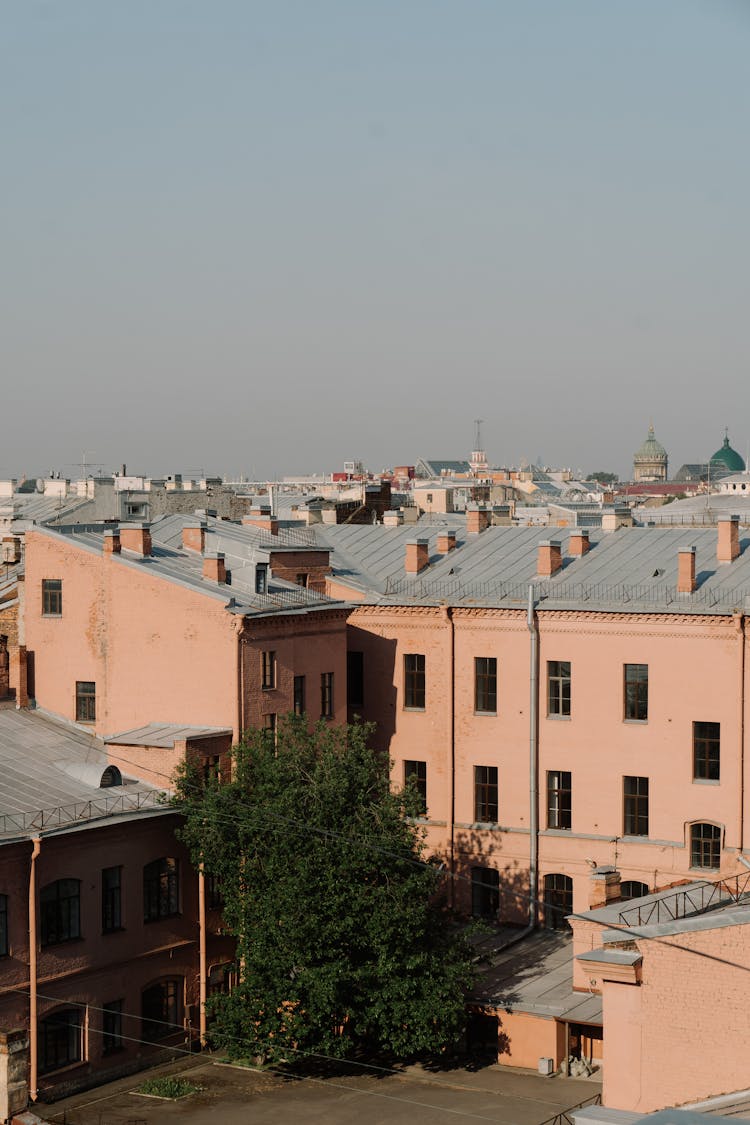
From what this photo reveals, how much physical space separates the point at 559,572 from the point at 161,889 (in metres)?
15.4

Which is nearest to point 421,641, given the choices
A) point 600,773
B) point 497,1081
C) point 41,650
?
point 600,773

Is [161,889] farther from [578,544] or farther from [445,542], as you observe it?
[578,544]

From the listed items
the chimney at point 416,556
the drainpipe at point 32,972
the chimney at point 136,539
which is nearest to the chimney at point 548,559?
the chimney at point 416,556

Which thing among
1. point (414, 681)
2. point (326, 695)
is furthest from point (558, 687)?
point (326, 695)

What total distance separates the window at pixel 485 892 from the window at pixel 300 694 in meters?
7.21

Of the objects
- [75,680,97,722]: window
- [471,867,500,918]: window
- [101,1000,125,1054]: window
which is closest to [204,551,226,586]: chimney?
[75,680,97,722]: window

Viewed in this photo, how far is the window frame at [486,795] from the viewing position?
44781 millimetres

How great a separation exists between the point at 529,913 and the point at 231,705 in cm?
1080

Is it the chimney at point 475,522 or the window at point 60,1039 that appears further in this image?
the chimney at point 475,522

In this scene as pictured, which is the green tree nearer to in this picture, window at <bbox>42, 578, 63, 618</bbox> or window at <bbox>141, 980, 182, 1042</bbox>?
window at <bbox>141, 980, 182, 1042</bbox>

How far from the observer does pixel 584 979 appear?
37156mm

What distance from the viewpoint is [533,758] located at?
144ft

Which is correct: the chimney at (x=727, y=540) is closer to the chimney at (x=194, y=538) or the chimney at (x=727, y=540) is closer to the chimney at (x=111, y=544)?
the chimney at (x=194, y=538)

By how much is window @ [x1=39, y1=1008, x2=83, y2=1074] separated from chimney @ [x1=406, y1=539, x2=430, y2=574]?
18.3 meters
